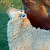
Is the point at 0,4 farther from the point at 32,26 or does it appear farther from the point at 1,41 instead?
the point at 32,26

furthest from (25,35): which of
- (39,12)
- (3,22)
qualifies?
(3,22)

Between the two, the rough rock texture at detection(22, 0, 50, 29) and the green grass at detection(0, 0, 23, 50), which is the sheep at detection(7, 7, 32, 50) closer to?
the rough rock texture at detection(22, 0, 50, 29)

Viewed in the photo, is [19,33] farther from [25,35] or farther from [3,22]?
[3,22]

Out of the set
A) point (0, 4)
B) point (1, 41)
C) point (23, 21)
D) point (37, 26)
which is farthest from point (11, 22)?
point (0, 4)

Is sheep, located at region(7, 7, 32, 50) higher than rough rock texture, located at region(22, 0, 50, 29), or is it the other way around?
rough rock texture, located at region(22, 0, 50, 29)

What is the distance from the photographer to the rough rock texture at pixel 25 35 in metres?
1.58

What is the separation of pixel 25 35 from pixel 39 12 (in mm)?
186

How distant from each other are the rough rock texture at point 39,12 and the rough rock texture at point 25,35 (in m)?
0.05

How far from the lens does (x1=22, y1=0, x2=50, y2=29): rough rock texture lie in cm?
165

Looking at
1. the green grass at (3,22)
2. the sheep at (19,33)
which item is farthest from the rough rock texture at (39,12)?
the green grass at (3,22)

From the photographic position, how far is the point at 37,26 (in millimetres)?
1713

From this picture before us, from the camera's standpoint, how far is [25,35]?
5.29 feet

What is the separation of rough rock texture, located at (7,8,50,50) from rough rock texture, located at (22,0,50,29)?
0.05 metres

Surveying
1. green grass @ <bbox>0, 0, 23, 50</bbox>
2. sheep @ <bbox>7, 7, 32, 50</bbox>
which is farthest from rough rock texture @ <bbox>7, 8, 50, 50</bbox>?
green grass @ <bbox>0, 0, 23, 50</bbox>
